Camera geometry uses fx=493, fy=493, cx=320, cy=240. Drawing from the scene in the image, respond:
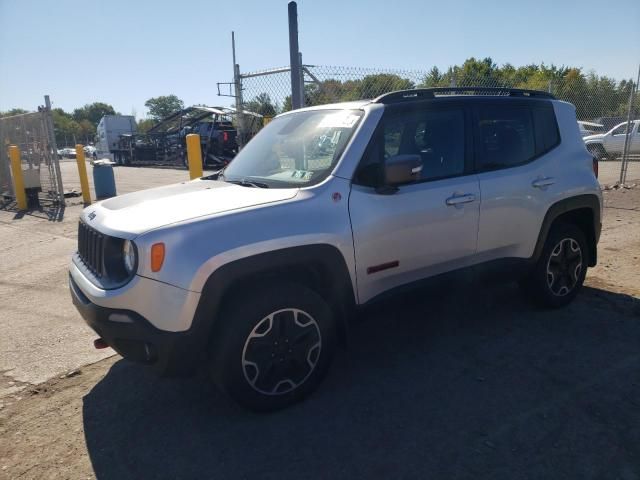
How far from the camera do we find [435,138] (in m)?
3.62

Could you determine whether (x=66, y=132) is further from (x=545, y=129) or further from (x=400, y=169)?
(x=400, y=169)

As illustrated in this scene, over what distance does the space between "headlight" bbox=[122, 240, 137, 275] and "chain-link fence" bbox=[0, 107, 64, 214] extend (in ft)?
33.0

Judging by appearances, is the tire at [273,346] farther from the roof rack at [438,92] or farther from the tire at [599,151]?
the tire at [599,151]

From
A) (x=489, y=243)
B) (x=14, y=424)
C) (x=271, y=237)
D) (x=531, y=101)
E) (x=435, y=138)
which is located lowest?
(x=14, y=424)

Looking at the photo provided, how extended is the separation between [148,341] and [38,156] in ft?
37.1

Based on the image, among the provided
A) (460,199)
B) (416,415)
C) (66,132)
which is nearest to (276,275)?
(416,415)

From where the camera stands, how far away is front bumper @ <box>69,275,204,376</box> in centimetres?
257

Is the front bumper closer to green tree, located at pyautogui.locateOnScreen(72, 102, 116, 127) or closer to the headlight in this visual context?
the headlight

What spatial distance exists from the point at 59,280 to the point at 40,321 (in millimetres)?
1310

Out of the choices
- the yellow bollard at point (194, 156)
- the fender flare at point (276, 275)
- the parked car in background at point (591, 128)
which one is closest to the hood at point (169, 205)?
the fender flare at point (276, 275)

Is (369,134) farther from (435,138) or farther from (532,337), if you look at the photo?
(532,337)

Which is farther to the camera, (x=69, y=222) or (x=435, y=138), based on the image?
(x=69, y=222)

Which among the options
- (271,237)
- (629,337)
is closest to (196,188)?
(271,237)

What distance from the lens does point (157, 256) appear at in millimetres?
2529
